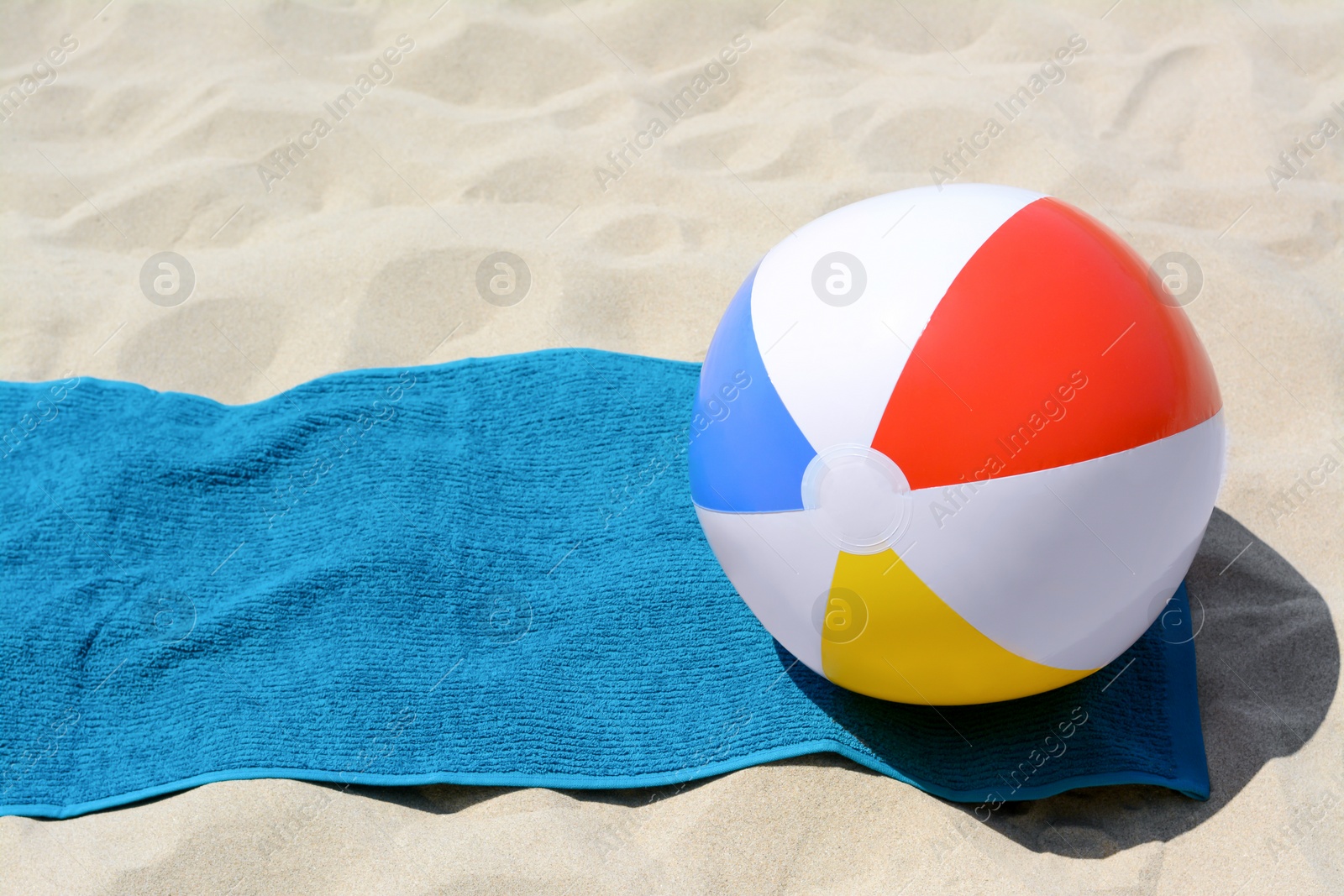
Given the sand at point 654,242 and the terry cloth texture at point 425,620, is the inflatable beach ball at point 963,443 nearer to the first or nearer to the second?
the terry cloth texture at point 425,620

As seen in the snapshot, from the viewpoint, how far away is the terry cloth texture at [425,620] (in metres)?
2.31

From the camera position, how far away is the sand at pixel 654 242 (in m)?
2.17

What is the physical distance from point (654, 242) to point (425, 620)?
1.60 m

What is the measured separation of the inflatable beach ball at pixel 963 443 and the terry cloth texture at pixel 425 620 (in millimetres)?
385

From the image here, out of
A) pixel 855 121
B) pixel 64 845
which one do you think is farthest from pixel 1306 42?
pixel 64 845

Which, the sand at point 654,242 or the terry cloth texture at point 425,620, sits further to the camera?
the terry cloth texture at point 425,620

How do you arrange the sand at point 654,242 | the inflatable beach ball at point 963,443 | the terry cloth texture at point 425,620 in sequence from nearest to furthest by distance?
the inflatable beach ball at point 963,443, the sand at point 654,242, the terry cloth texture at point 425,620

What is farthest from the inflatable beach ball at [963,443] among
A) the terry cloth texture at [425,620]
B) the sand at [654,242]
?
the sand at [654,242]

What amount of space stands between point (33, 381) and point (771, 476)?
2538mm

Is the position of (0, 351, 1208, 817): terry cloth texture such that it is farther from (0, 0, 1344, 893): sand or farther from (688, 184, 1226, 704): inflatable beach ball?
(688, 184, 1226, 704): inflatable beach ball

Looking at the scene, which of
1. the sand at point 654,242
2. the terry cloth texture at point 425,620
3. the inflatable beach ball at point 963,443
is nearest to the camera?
the inflatable beach ball at point 963,443

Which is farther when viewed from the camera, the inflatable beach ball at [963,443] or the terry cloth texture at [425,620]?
the terry cloth texture at [425,620]

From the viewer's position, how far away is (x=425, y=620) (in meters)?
2.53

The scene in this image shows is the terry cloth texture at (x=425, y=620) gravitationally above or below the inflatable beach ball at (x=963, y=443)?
below
